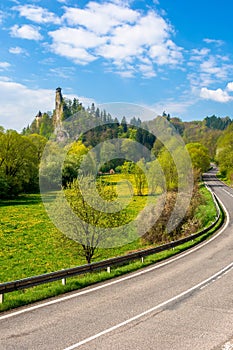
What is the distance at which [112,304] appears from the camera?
10.4 meters

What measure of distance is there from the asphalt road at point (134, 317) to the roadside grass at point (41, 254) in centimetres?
58

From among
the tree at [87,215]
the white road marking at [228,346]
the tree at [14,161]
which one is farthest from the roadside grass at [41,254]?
the tree at [14,161]

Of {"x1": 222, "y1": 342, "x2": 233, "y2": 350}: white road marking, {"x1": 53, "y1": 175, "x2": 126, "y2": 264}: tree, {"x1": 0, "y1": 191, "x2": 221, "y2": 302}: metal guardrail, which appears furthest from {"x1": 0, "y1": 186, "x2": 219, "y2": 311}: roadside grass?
{"x1": 222, "y1": 342, "x2": 233, "y2": 350}: white road marking

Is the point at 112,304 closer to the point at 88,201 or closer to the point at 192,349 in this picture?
the point at 192,349

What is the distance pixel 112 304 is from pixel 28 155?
182 feet

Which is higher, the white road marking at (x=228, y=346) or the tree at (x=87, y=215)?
the tree at (x=87, y=215)

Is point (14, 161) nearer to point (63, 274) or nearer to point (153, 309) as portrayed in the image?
point (63, 274)

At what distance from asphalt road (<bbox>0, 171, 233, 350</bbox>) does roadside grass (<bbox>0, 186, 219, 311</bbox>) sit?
58 centimetres

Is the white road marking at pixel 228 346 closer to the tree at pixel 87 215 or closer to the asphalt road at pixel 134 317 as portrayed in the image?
the asphalt road at pixel 134 317

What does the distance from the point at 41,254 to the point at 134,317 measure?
17.5 meters

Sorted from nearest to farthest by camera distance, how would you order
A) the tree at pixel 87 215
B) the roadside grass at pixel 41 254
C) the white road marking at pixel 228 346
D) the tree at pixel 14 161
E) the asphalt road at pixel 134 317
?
the white road marking at pixel 228 346 → the asphalt road at pixel 134 317 → the roadside grass at pixel 41 254 → the tree at pixel 87 215 → the tree at pixel 14 161

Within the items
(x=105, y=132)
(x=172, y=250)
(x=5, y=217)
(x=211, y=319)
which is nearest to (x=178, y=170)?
(x=105, y=132)

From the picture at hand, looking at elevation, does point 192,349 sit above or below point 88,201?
below

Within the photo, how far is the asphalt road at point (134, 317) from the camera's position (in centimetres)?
766
